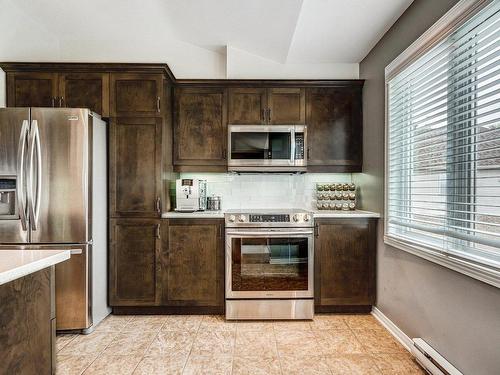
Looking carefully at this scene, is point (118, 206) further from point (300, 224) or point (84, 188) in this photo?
point (300, 224)

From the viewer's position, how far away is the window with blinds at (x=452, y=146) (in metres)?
1.59

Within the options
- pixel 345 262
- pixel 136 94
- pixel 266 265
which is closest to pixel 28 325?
pixel 266 265

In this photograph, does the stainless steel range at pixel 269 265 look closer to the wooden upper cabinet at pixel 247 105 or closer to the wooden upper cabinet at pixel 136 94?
the wooden upper cabinet at pixel 247 105

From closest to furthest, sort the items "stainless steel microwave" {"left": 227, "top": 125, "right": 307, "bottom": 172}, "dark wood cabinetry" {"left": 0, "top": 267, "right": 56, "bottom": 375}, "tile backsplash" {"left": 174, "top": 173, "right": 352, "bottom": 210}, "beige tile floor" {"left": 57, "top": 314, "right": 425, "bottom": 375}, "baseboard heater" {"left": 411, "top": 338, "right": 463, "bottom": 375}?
1. "dark wood cabinetry" {"left": 0, "top": 267, "right": 56, "bottom": 375}
2. "baseboard heater" {"left": 411, "top": 338, "right": 463, "bottom": 375}
3. "beige tile floor" {"left": 57, "top": 314, "right": 425, "bottom": 375}
4. "stainless steel microwave" {"left": 227, "top": 125, "right": 307, "bottom": 172}
5. "tile backsplash" {"left": 174, "top": 173, "right": 352, "bottom": 210}

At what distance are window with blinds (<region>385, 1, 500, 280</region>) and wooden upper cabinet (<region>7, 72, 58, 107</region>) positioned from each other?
3084 mm

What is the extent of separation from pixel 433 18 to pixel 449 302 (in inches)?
68.8

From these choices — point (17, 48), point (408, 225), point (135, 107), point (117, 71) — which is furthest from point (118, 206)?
point (408, 225)

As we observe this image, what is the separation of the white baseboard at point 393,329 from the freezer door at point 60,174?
8.49 feet

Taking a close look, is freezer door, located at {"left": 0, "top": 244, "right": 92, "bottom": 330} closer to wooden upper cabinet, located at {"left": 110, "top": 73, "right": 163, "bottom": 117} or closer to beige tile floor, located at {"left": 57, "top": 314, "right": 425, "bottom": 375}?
beige tile floor, located at {"left": 57, "top": 314, "right": 425, "bottom": 375}

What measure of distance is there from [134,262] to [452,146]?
2.65m

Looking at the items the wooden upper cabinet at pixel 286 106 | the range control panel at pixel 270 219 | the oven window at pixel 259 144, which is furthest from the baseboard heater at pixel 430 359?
the wooden upper cabinet at pixel 286 106

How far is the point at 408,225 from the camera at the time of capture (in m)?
2.37

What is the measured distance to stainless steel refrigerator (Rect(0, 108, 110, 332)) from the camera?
254 centimetres

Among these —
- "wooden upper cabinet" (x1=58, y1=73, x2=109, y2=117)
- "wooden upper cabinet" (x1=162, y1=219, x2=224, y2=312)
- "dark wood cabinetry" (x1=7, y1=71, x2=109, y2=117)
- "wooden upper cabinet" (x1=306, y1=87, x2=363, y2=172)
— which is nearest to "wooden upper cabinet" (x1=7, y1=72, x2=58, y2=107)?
"dark wood cabinetry" (x1=7, y1=71, x2=109, y2=117)
